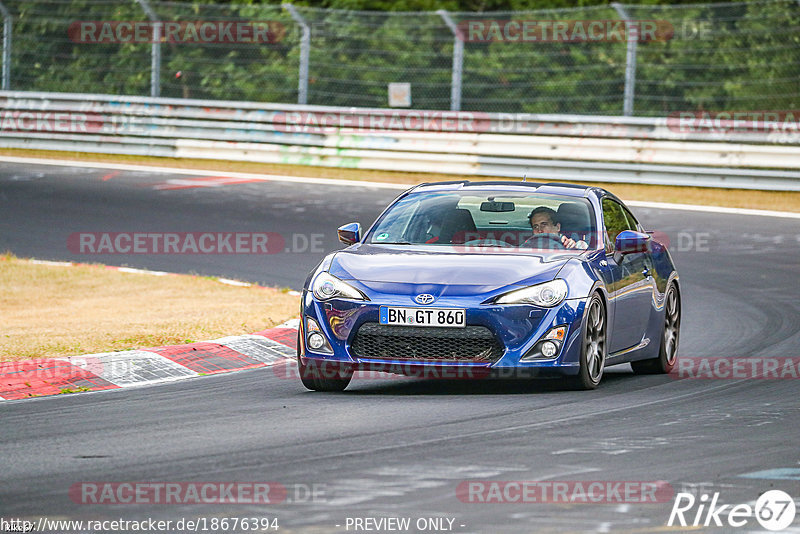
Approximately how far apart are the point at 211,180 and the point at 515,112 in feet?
16.8

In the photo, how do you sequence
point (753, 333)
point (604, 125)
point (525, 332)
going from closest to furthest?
point (525, 332) → point (753, 333) → point (604, 125)

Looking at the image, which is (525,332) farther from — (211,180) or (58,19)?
(58,19)

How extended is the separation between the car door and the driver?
25cm

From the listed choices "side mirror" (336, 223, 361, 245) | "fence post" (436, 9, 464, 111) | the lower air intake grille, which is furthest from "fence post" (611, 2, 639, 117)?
the lower air intake grille

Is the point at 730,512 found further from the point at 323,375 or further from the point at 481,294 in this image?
the point at 323,375

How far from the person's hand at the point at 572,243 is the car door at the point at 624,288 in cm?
18

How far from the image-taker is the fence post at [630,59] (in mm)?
22781

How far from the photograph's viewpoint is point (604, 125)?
23.4 meters

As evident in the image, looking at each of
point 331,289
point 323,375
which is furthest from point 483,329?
point 323,375

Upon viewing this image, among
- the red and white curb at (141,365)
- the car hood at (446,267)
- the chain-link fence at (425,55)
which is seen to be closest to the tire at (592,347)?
the car hood at (446,267)

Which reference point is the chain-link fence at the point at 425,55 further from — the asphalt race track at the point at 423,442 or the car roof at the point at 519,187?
the car roof at the point at 519,187

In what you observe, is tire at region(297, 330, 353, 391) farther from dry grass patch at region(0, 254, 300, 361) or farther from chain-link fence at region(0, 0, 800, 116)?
chain-link fence at region(0, 0, 800, 116)

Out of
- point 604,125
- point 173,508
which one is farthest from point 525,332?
point 604,125

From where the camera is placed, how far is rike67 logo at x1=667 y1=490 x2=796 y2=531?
5.75 meters
